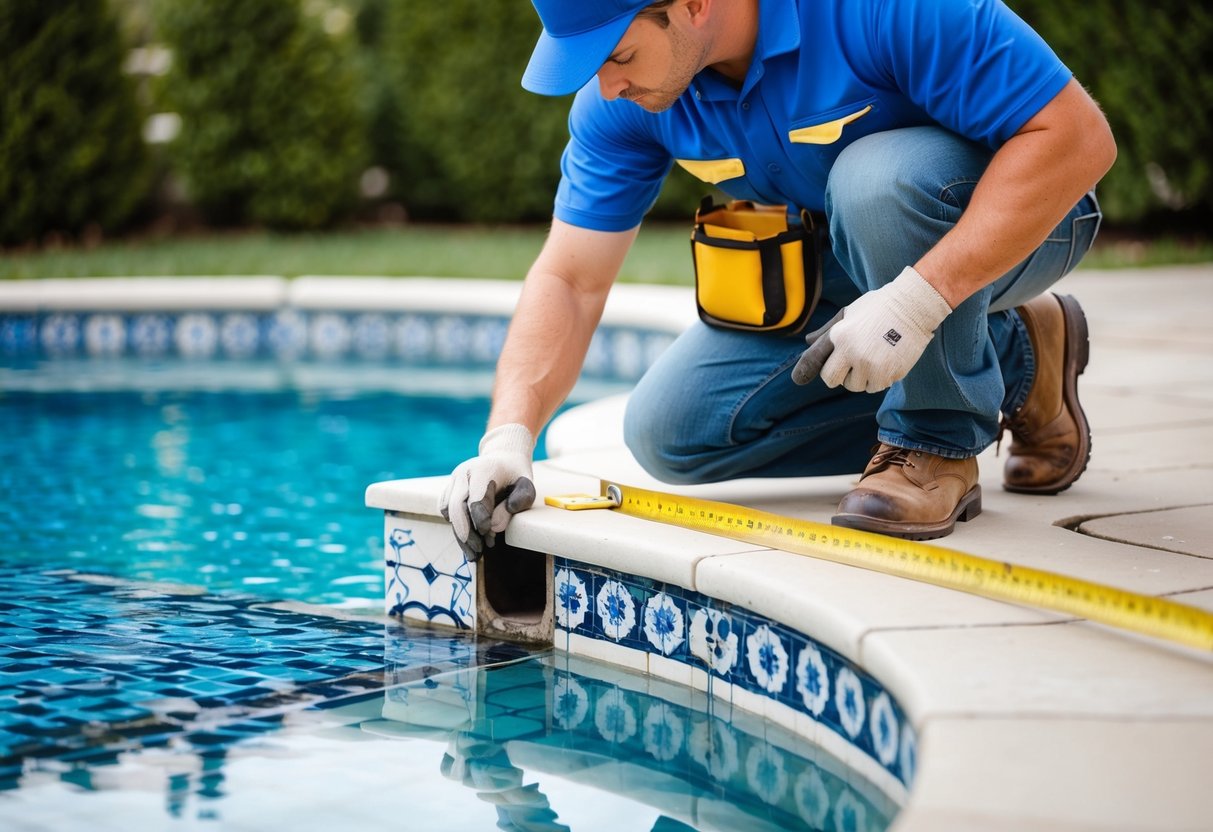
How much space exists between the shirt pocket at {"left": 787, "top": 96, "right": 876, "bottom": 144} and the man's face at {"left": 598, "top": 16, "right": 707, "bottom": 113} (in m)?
0.17

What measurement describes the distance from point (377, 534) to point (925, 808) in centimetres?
203

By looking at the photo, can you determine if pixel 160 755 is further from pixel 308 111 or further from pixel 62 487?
pixel 308 111

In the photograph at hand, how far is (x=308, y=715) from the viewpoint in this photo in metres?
1.90

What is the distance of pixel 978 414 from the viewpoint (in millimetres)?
2139

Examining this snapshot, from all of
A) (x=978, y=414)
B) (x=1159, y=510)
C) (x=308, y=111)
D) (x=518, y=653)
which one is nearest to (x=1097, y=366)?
(x=1159, y=510)

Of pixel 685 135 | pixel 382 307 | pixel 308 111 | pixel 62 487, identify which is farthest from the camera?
pixel 308 111

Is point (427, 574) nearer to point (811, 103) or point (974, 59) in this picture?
point (811, 103)

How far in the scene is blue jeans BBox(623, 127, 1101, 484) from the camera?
2.02m

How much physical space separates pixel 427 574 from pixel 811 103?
0.94 m

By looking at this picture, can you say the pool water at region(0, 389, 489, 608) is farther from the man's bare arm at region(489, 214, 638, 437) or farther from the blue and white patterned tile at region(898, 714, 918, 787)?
the blue and white patterned tile at region(898, 714, 918, 787)

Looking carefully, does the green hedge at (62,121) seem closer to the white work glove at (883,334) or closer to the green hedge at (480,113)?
the green hedge at (480,113)

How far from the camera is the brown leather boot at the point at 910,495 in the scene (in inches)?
81.3

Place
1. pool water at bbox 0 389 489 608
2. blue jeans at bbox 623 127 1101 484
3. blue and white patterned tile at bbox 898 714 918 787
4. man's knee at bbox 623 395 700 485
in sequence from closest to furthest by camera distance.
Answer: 1. blue and white patterned tile at bbox 898 714 918 787
2. blue jeans at bbox 623 127 1101 484
3. man's knee at bbox 623 395 700 485
4. pool water at bbox 0 389 489 608

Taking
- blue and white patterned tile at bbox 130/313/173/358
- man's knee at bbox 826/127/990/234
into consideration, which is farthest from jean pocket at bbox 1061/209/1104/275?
blue and white patterned tile at bbox 130/313/173/358
